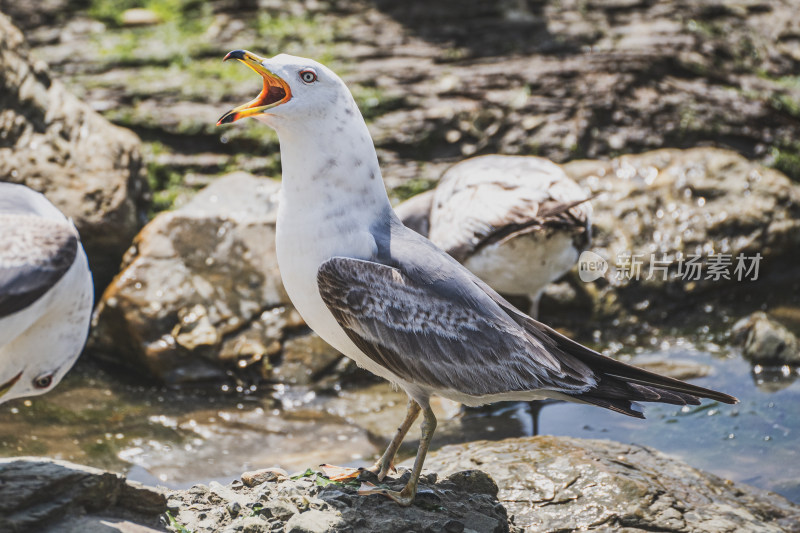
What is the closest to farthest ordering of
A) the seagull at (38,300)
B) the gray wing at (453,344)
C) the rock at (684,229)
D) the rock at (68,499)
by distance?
the rock at (68,499)
the seagull at (38,300)
the gray wing at (453,344)
the rock at (684,229)

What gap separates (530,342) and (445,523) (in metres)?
0.86

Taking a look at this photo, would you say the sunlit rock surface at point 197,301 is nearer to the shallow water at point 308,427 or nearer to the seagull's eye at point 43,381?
the shallow water at point 308,427

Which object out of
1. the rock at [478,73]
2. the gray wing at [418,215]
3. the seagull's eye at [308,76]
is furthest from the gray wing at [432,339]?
the rock at [478,73]

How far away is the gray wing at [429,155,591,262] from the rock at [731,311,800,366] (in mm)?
1365

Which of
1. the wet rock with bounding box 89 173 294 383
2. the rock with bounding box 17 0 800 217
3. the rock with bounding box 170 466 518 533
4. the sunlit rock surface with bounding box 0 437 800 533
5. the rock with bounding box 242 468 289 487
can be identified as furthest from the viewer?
the rock with bounding box 17 0 800 217

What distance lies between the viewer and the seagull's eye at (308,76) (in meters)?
3.92

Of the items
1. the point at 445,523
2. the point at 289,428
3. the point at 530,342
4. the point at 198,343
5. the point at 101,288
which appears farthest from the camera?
the point at 101,288

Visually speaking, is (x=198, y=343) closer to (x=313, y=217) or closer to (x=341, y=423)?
(x=341, y=423)

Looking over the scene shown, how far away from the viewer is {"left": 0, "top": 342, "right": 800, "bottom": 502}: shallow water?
5.28m

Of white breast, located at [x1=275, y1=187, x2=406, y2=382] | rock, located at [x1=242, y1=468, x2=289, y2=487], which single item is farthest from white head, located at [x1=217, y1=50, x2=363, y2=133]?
rock, located at [x1=242, y1=468, x2=289, y2=487]

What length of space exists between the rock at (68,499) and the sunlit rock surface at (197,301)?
274 cm

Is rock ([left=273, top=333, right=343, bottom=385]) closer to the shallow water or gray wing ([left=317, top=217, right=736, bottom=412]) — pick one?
the shallow water

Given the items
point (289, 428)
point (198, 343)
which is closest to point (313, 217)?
point (289, 428)

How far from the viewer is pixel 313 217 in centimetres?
394
